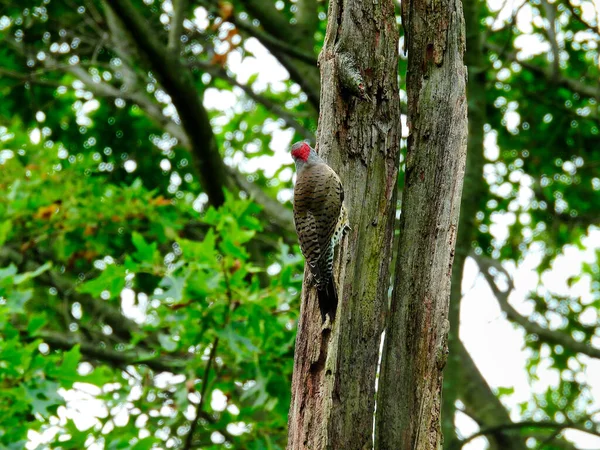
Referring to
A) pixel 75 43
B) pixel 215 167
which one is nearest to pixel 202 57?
pixel 75 43

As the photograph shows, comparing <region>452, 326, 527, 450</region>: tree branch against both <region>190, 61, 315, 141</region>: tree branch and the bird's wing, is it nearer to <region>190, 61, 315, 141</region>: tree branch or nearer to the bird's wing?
<region>190, 61, 315, 141</region>: tree branch

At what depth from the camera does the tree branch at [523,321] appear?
8.12m

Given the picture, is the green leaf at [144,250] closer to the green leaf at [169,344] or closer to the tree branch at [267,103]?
the green leaf at [169,344]

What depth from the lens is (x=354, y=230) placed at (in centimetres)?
327

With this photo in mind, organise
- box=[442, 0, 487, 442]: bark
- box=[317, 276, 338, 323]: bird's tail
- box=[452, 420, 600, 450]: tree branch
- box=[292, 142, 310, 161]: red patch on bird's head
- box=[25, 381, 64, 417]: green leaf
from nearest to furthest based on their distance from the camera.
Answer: box=[317, 276, 338, 323]: bird's tail < box=[292, 142, 310, 161]: red patch on bird's head < box=[25, 381, 64, 417]: green leaf < box=[452, 420, 600, 450]: tree branch < box=[442, 0, 487, 442]: bark

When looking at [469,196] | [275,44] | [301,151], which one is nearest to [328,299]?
[301,151]

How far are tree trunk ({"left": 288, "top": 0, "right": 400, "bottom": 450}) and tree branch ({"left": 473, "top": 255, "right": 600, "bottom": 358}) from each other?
4942mm

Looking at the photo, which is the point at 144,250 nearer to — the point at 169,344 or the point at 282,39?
the point at 169,344

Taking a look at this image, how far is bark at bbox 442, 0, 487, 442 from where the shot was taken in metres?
6.32

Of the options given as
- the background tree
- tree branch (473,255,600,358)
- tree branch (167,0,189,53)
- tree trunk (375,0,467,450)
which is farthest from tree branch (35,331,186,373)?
tree trunk (375,0,467,450)

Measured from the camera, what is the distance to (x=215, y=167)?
7.11m

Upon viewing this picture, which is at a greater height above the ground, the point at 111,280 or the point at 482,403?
the point at 482,403

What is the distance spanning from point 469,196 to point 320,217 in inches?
125

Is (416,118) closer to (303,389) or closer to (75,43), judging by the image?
(303,389)
